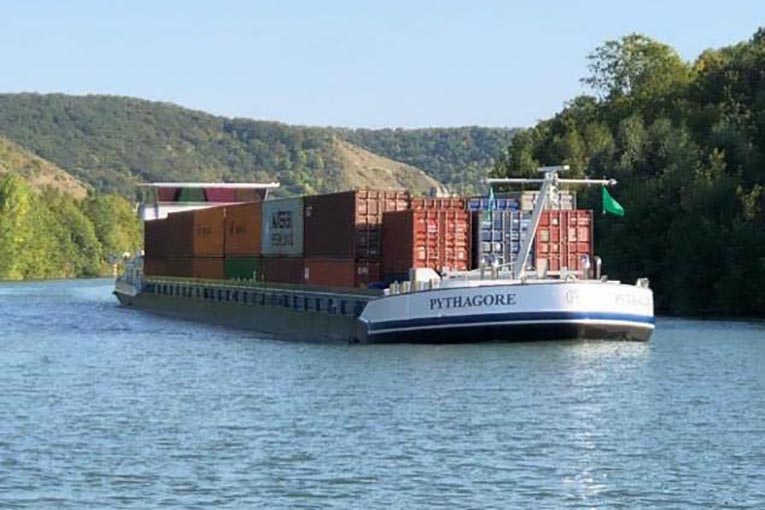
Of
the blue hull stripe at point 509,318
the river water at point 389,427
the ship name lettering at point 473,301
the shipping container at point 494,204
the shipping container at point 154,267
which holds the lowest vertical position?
the river water at point 389,427

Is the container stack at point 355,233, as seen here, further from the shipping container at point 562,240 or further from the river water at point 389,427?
the shipping container at point 562,240

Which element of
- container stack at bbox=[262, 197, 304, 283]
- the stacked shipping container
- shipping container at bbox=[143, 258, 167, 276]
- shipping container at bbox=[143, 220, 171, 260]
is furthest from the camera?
shipping container at bbox=[143, 258, 167, 276]

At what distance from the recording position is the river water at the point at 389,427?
24359 millimetres

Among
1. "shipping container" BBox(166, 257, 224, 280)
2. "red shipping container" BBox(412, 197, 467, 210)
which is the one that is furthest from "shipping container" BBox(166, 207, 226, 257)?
"red shipping container" BBox(412, 197, 467, 210)

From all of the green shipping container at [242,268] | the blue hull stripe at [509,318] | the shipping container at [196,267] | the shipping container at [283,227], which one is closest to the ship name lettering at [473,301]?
the blue hull stripe at [509,318]

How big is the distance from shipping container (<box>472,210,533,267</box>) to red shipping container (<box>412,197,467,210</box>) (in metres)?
2.38

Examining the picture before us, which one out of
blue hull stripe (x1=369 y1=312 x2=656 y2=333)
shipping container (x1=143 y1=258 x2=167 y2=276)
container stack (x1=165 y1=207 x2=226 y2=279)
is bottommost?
blue hull stripe (x1=369 y1=312 x2=656 y2=333)

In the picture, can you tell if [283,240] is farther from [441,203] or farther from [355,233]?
[441,203]

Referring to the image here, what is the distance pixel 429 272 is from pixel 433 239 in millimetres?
1994

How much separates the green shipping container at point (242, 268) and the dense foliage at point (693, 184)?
67.1 ft

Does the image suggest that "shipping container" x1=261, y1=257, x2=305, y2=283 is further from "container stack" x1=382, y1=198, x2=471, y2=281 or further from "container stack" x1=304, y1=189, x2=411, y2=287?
"container stack" x1=382, y1=198, x2=471, y2=281

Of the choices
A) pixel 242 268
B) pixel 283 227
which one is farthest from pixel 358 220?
pixel 242 268

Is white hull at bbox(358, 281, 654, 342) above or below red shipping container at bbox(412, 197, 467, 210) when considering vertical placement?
below

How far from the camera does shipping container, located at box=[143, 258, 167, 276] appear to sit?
93625 millimetres
